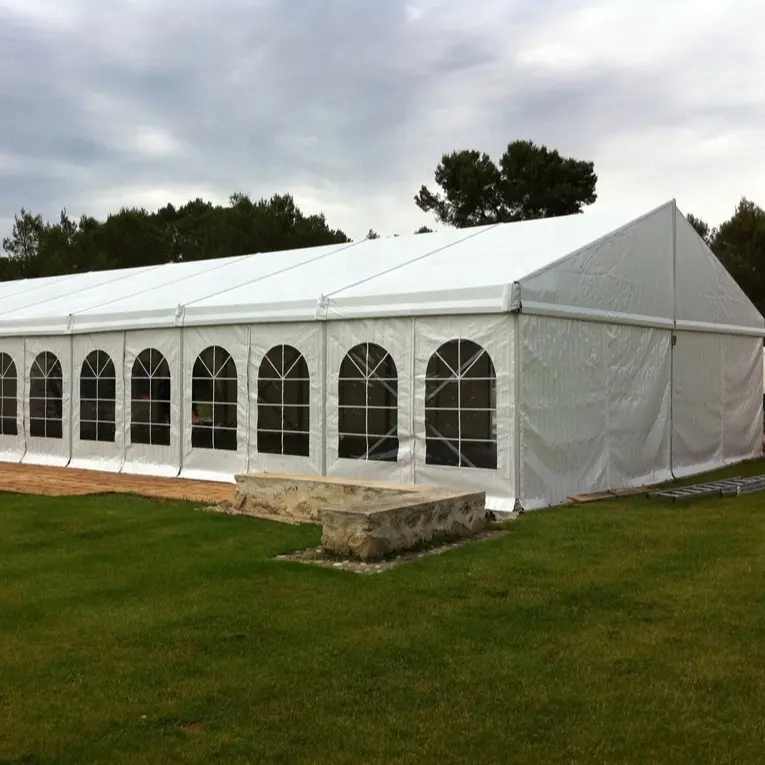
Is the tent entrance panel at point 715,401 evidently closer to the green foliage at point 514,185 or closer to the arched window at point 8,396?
the arched window at point 8,396

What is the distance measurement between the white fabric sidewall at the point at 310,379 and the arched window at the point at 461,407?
1.50 meters

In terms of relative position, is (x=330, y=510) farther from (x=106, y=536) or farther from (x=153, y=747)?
(x=153, y=747)

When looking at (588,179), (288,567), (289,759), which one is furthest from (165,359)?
(588,179)

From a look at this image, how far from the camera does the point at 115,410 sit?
38.5 feet

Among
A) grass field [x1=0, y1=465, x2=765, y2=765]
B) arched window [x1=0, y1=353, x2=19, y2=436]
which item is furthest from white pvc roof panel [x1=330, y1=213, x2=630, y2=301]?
arched window [x1=0, y1=353, x2=19, y2=436]

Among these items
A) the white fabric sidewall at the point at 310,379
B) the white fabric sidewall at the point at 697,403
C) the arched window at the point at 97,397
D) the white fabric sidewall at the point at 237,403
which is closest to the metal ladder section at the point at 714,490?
the white fabric sidewall at the point at 697,403

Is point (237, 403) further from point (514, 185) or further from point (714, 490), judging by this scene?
point (514, 185)

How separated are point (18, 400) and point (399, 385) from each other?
269 inches

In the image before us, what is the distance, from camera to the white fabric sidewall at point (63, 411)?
12.3 metres

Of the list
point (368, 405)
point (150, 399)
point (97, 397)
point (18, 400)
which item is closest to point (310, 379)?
point (368, 405)

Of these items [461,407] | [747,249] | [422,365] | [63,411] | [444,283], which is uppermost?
[747,249]

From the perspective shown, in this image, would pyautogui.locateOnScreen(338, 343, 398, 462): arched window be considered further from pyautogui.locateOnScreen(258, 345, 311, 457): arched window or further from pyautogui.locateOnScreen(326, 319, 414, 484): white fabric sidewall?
pyautogui.locateOnScreen(258, 345, 311, 457): arched window

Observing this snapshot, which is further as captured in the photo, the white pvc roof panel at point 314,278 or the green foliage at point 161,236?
the green foliage at point 161,236

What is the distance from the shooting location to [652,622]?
4594mm
